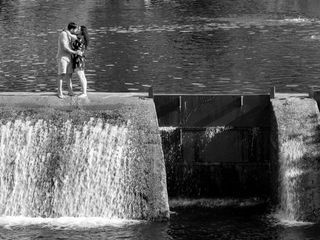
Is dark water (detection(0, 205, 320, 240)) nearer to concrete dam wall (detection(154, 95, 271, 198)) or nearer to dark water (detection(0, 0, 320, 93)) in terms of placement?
concrete dam wall (detection(154, 95, 271, 198))

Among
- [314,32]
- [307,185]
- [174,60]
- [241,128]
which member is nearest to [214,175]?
[241,128]

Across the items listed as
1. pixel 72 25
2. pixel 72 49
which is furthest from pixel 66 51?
pixel 72 25

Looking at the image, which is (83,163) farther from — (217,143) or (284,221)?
(284,221)

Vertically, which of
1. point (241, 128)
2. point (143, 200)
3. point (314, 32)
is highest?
point (314, 32)

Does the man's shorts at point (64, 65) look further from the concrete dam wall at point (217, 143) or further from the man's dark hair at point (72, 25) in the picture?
the concrete dam wall at point (217, 143)

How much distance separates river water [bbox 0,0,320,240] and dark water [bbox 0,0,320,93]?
0.18ft

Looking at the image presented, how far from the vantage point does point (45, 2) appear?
100m

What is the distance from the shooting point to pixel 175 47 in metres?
55.0

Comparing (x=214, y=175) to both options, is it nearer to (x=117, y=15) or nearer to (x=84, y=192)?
(x=84, y=192)

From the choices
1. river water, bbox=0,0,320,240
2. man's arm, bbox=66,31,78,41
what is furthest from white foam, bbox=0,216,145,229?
man's arm, bbox=66,31,78,41

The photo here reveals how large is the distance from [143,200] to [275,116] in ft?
16.0

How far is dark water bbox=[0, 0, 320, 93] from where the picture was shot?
4172cm

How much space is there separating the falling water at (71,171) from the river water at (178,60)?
0.59 meters

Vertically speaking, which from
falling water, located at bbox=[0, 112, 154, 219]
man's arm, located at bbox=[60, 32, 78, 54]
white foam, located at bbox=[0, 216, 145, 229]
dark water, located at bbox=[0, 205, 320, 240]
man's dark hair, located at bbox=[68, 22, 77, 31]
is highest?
man's dark hair, located at bbox=[68, 22, 77, 31]
